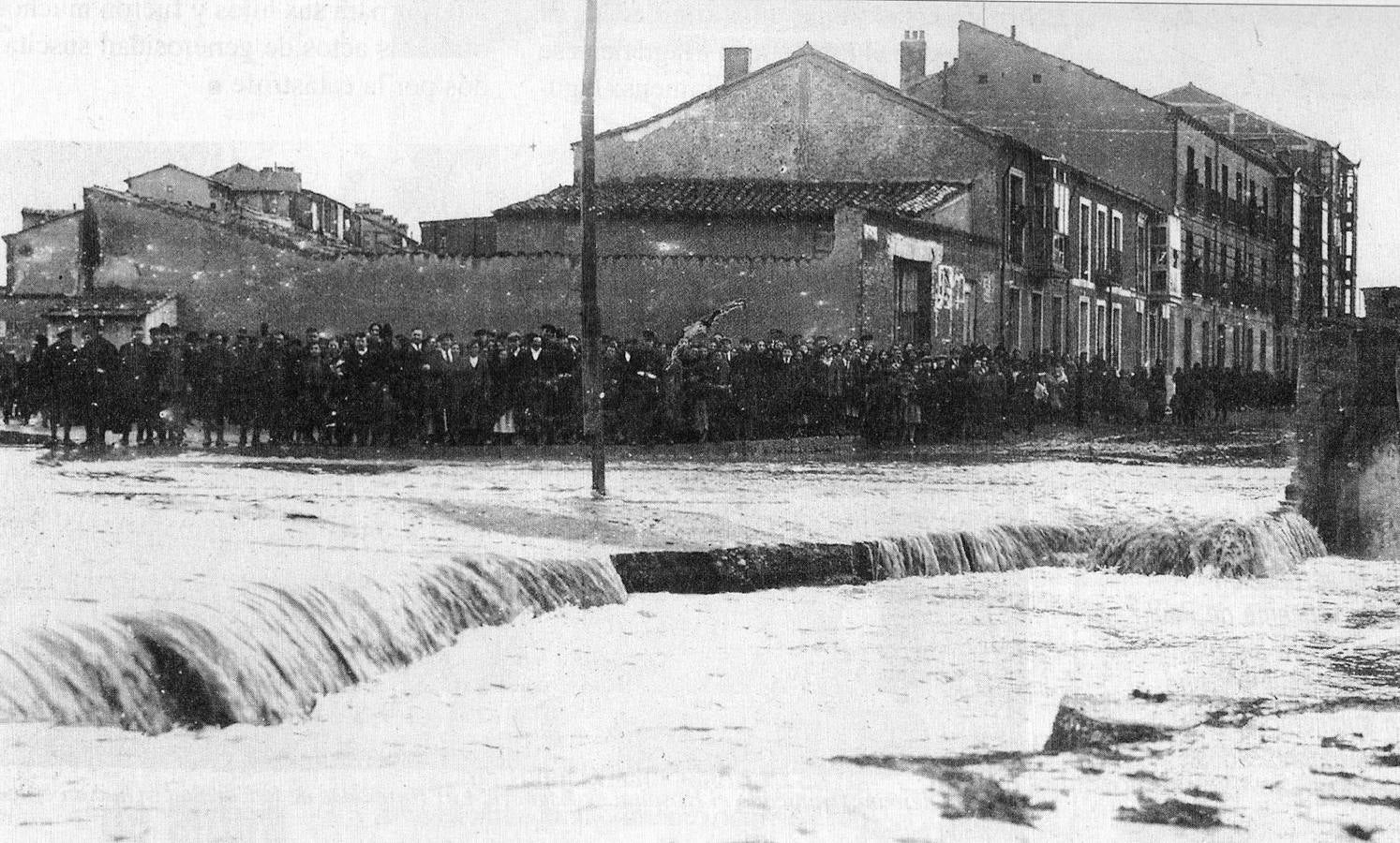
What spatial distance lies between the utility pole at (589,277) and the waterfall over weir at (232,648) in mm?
2193

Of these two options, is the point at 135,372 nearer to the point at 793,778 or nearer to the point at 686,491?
the point at 686,491

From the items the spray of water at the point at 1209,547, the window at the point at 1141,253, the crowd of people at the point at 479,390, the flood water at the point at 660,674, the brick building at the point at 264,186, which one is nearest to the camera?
the flood water at the point at 660,674

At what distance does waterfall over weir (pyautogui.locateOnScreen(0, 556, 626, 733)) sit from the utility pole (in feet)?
7.20

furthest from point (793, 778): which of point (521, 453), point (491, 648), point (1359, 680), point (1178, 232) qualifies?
point (1178, 232)

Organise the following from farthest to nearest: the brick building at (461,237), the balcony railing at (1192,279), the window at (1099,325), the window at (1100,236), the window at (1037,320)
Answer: the balcony railing at (1192,279), the window at (1099,325), the window at (1100,236), the window at (1037,320), the brick building at (461,237)

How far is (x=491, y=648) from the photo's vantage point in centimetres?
525

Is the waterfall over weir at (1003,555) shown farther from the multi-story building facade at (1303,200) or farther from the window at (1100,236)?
the window at (1100,236)

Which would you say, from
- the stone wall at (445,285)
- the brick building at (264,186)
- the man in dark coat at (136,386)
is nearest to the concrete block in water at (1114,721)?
the brick building at (264,186)

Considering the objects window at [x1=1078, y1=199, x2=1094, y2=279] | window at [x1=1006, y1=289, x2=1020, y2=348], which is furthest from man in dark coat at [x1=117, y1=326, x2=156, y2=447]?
window at [x1=1078, y1=199, x2=1094, y2=279]

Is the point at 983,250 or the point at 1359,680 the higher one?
the point at 983,250

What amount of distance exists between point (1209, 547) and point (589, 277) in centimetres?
376

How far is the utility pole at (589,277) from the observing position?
20.9ft

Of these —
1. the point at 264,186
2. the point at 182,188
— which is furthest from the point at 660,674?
the point at 182,188

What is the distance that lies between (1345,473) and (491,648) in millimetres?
5400
